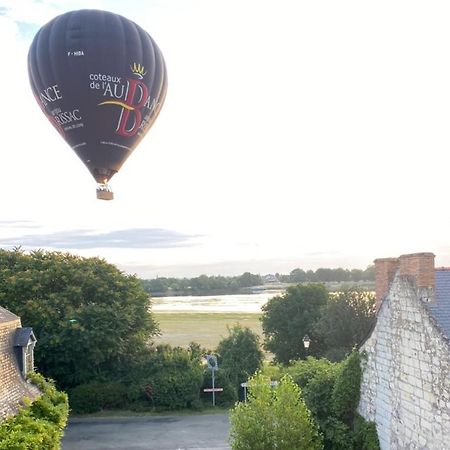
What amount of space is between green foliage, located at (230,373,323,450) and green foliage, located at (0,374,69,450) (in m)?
6.12

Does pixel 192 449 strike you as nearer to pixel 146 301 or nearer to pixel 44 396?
pixel 44 396

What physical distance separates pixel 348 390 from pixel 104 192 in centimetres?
1209

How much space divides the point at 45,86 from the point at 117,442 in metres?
17.8

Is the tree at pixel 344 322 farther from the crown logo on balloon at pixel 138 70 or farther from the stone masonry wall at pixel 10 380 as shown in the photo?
the crown logo on balloon at pixel 138 70

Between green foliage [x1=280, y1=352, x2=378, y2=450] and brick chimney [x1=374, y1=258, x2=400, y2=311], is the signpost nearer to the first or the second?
green foliage [x1=280, y1=352, x2=378, y2=450]

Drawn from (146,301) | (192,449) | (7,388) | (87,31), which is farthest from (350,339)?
(87,31)

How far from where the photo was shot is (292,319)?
43.6 meters

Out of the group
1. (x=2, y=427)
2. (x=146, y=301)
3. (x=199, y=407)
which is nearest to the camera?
(x=2, y=427)

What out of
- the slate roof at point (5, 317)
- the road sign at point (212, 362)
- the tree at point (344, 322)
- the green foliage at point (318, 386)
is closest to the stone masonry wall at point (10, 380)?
the slate roof at point (5, 317)

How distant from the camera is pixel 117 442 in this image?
26.9 metres

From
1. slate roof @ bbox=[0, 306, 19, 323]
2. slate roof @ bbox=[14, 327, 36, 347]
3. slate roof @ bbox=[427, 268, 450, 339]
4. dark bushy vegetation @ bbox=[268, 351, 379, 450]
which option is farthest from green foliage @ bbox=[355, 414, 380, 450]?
slate roof @ bbox=[0, 306, 19, 323]

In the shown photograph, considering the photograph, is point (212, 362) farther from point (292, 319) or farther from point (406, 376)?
point (406, 376)

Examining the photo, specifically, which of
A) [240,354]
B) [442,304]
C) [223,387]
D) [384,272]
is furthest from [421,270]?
[240,354]

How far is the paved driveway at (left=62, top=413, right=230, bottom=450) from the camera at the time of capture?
26.2m
